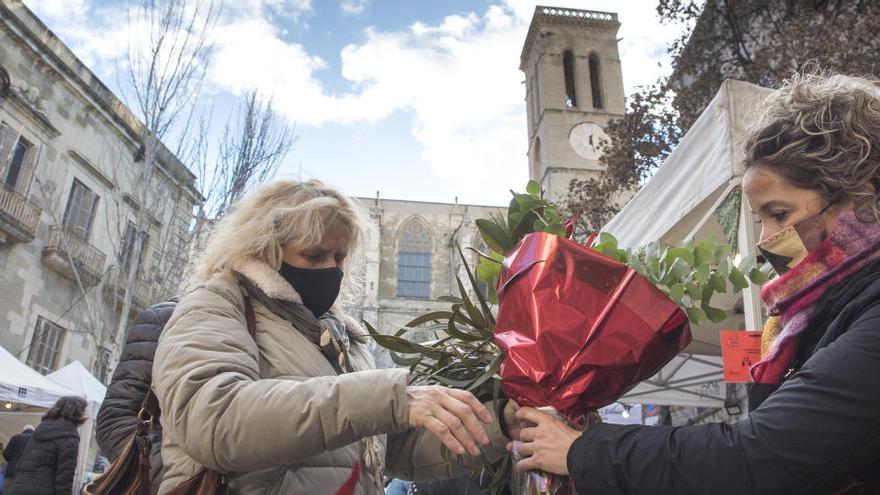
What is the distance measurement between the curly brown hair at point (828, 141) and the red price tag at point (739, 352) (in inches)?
54.7

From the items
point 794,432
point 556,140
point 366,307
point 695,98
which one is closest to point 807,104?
point 794,432

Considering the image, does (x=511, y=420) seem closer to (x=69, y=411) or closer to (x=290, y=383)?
Result: (x=290, y=383)

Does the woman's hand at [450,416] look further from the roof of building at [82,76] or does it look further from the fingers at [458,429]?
the roof of building at [82,76]

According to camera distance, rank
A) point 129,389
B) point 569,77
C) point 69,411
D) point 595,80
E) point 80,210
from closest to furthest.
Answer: point 129,389 → point 69,411 → point 80,210 → point 569,77 → point 595,80

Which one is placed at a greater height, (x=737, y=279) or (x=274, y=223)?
(x=274, y=223)

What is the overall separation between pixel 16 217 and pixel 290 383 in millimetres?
13703

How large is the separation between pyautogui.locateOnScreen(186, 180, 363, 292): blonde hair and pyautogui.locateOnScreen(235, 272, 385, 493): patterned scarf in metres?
0.10

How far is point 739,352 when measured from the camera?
2549 millimetres

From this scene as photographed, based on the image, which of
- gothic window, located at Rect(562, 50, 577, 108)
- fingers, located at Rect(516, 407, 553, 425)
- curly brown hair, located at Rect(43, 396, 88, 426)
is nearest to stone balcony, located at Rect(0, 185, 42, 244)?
curly brown hair, located at Rect(43, 396, 88, 426)

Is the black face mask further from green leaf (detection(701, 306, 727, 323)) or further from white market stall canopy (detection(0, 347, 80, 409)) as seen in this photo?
white market stall canopy (detection(0, 347, 80, 409))

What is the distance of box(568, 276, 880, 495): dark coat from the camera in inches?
37.6

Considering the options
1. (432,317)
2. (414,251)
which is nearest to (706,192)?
(432,317)

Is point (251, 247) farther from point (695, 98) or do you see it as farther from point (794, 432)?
point (695, 98)

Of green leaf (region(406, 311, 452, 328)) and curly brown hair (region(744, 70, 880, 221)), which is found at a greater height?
curly brown hair (region(744, 70, 880, 221))
